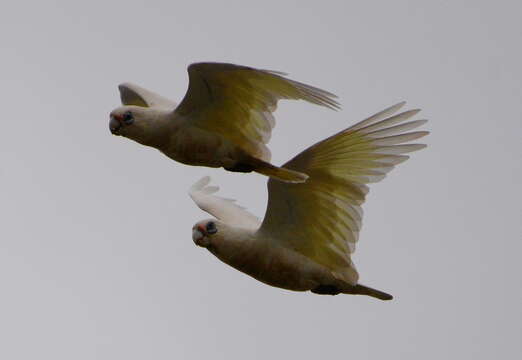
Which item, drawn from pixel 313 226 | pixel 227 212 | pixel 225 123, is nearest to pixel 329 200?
pixel 313 226

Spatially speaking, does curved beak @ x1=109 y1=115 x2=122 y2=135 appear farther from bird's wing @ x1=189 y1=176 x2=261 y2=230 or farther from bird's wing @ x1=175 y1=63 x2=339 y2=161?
bird's wing @ x1=189 y1=176 x2=261 y2=230

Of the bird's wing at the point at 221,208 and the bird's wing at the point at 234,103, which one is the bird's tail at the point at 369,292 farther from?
the bird's wing at the point at 221,208

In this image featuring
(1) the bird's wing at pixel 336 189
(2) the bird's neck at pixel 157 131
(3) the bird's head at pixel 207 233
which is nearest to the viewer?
(1) the bird's wing at pixel 336 189

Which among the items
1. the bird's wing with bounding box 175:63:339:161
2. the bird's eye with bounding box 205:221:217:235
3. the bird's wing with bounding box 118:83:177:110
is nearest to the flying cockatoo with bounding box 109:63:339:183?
the bird's wing with bounding box 175:63:339:161

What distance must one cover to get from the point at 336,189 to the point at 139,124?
1698mm

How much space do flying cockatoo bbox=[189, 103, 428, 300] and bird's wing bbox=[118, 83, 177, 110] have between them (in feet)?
6.19

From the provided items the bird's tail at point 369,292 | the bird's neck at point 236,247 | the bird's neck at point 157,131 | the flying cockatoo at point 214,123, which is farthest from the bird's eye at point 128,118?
the bird's tail at point 369,292

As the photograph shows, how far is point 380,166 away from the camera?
1182 cm

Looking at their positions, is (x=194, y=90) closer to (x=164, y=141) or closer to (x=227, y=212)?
(x=164, y=141)

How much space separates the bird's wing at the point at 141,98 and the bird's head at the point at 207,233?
1.76 meters

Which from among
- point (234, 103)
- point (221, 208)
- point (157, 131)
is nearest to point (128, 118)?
point (157, 131)

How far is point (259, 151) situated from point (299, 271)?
1049mm

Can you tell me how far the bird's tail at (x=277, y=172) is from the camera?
11.5 meters

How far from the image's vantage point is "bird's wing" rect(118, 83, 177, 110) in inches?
546
